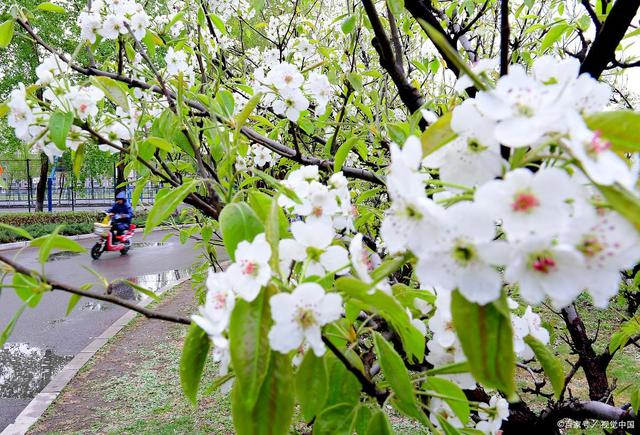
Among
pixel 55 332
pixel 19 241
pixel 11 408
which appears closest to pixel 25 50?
pixel 19 241

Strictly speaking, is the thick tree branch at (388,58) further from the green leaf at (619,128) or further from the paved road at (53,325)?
the paved road at (53,325)

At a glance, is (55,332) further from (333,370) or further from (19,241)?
(19,241)

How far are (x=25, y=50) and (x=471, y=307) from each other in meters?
16.9

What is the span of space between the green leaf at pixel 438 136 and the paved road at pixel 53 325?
7.92ft

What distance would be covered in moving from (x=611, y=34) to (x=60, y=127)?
1359 mm

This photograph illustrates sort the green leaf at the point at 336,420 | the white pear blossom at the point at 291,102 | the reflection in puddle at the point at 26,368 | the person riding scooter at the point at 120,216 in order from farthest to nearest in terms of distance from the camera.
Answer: the person riding scooter at the point at 120,216
the reflection in puddle at the point at 26,368
the white pear blossom at the point at 291,102
the green leaf at the point at 336,420

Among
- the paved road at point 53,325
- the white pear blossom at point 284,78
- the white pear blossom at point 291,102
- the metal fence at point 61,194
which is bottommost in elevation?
the paved road at point 53,325

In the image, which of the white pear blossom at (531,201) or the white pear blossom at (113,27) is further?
the white pear blossom at (113,27)

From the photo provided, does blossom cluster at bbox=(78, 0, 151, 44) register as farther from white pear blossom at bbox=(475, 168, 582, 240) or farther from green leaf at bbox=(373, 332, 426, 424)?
white pear blossom at bbox=(475, 168, 582, 240)

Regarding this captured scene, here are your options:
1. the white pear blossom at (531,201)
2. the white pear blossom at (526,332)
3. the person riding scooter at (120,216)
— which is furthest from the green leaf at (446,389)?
the person riding scooter at (120,216)

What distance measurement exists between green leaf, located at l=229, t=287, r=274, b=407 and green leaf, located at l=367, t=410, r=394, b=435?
0.26 m

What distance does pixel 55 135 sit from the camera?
117 cm

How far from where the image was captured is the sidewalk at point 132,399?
12.8ft

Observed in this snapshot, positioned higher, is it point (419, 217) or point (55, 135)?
point (55, 135)
